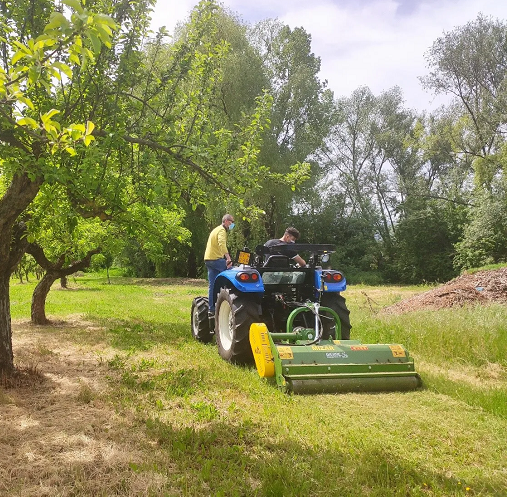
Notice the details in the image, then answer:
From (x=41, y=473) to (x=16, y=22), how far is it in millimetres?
4529

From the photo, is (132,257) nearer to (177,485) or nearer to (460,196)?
(460,196)

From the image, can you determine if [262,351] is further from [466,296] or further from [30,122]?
[466,296]

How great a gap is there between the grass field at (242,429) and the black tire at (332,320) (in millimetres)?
1045

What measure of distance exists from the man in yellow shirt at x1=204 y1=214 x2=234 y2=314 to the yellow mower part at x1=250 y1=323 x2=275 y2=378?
8.11 feet

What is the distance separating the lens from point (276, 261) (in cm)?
664

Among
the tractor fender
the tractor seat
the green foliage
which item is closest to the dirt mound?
the tractor seat

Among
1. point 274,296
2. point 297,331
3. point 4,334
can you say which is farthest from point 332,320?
point 4,334

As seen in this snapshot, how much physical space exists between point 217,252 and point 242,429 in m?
4.35

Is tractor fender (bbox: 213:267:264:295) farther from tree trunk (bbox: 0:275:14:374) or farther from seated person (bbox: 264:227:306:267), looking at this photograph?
tree trunk (bbox: 0:275:14:374)

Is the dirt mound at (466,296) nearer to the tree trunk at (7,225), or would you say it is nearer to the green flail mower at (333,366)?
the green flail mower at (333,366)

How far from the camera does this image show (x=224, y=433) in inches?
154

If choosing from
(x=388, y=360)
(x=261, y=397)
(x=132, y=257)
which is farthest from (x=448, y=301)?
(x=132, y=257)

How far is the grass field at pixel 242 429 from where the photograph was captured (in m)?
3.10

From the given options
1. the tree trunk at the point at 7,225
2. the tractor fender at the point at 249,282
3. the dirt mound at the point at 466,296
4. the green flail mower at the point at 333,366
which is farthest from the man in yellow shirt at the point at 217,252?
the dirt mound at the point at 466,296
